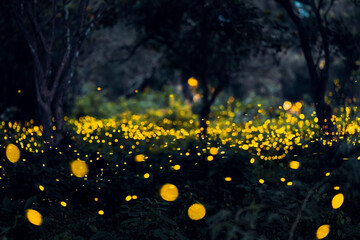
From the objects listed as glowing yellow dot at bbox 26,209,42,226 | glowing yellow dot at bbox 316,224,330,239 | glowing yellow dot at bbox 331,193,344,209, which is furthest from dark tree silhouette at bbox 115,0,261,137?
glowing yellow dot at bbox 26,209,42,226

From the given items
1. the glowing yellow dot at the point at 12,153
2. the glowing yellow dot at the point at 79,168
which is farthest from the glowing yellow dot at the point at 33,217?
the glowing yellow dot at the point at 79,168

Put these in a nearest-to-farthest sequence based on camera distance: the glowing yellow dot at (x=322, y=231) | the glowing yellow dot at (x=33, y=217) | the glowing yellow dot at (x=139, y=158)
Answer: the glowing yellow dot at (x=33, y=217) < the glowing yellow dot at (x=322, y=231) < the glowing yellow dot at (x=139, y=158)

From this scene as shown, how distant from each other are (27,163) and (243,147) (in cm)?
271

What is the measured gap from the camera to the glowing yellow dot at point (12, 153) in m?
4.79

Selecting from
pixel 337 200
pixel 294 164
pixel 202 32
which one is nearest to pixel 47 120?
pixel 294 164

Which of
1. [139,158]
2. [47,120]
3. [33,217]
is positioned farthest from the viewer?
[47,120]

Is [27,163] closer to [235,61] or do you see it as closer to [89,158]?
[89,158]

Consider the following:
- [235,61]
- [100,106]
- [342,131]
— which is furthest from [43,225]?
[100,106]

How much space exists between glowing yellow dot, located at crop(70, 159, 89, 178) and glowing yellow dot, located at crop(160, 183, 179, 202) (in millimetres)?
965

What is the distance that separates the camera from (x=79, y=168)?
5.43 m

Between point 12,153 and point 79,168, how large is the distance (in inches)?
34.1

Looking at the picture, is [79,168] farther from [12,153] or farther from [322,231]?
[322,231]

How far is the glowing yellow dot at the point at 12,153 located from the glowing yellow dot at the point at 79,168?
2.33 ft

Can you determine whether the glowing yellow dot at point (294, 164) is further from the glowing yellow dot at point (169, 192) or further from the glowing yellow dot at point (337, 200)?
the glowing yellow dot at point (169, 192)
